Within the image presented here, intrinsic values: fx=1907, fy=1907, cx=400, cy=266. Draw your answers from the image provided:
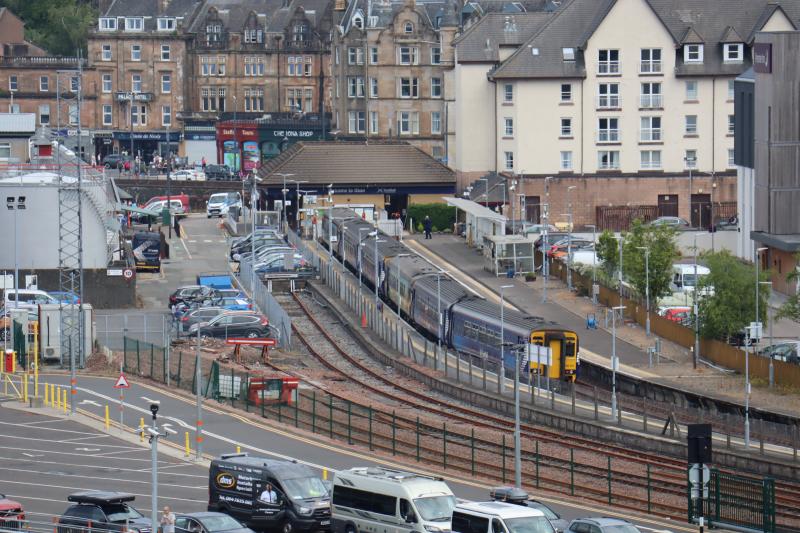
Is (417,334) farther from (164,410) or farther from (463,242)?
(463,242)

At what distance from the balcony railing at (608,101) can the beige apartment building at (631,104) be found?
6cm

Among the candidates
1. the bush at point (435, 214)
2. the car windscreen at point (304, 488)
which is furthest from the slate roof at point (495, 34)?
the car windscreen at point (304, 488)

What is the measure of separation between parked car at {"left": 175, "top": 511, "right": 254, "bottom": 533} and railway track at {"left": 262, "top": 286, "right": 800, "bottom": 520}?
45.0 ft

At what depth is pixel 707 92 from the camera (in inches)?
4469

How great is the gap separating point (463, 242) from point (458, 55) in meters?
14.0

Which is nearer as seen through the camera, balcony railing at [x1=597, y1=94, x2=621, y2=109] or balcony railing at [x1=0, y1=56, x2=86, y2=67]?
balcony railing at [x1=597, y1=94, x2=621, y2=109]

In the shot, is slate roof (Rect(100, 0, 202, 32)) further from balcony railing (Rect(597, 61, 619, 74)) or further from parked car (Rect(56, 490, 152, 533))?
parked car (Rect(56, 490, 152, 533))

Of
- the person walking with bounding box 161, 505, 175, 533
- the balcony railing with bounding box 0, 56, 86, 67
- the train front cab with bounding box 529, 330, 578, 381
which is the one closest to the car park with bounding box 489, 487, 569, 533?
the person walking with bounding box 161, 505, 175, 533

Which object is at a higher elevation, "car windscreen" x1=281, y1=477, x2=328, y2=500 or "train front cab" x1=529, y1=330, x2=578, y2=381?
"train front cab" x1=529, y1=330, x2=578, y2=381

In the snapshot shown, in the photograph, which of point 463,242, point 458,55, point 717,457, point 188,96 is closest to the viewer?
point 717,457

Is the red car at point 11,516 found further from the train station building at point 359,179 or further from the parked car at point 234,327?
the train station building at point 359,179

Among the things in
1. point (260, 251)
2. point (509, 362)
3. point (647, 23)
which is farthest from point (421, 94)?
point (509, 362)

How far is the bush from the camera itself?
115 meters

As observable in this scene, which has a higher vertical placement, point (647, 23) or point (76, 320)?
point (647, 23)
